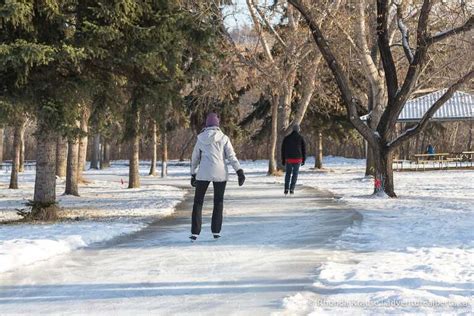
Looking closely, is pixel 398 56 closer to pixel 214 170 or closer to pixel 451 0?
pixel 451 0

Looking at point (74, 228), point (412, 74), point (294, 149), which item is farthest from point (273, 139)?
point (74, 228)

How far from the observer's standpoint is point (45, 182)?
42.3ft

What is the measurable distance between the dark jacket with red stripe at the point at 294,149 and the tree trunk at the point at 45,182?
6.48 metres

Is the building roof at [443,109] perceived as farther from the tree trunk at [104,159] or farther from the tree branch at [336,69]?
the tree trunk at [104,159]

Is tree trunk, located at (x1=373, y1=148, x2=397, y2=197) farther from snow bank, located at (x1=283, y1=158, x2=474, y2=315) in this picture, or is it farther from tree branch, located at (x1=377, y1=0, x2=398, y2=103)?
snow bank, located at (x1=283, y1=158, x2=474, y2=315)

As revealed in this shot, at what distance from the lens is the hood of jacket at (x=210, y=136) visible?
8.75 metres

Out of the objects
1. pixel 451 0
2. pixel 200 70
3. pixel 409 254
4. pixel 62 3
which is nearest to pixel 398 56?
pixel 451 0

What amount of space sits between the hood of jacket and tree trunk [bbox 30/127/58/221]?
506 centimetres

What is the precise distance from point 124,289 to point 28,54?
590 cm

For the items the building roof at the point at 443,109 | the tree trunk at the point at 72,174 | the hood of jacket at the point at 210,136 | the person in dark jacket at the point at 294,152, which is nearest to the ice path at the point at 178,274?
the hood of jacket at the point at 210,136

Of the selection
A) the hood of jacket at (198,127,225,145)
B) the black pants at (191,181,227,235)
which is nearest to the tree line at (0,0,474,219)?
the hood of jacket at (198,127,225,145)

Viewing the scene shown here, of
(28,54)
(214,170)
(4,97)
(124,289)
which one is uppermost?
(28,54)

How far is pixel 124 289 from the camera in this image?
5.79m

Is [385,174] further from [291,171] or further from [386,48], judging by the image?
[386,48]
